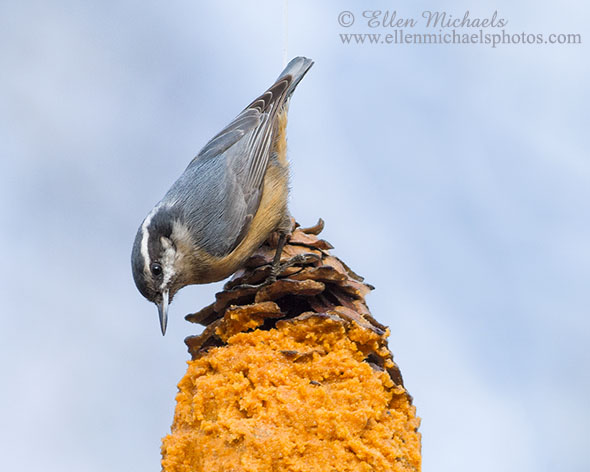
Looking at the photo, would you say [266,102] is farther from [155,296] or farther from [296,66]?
[155,296]

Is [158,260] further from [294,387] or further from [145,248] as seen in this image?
[294,387]

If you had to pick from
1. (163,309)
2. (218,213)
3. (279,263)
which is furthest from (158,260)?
(279,263)

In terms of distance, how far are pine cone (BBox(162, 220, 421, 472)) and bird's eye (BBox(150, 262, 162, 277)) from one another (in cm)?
27

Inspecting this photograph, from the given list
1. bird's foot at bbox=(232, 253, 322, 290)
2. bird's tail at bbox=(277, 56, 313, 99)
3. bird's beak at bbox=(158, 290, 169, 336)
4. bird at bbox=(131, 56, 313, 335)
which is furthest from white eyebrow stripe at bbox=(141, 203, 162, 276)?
bird's tail at bbox=(277, 56, 313, 99)

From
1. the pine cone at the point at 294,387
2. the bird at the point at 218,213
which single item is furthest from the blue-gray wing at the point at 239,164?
the pine cone at the point at 294,387

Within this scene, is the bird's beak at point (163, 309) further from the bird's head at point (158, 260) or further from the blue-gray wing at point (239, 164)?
the blue-gray wing at point (239, 164)

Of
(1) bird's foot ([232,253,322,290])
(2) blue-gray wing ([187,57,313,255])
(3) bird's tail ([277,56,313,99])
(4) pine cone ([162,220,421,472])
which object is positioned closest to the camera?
(4) pine cone ([162,220,421,472])

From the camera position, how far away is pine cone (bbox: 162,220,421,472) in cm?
195

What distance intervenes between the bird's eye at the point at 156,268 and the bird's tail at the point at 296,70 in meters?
1.01

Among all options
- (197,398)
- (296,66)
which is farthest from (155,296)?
(296,66)

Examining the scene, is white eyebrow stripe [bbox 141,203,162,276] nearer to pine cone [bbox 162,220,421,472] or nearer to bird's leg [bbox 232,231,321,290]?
pine cone [bbox 162,220,421,472]

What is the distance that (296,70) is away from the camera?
3.16 meters

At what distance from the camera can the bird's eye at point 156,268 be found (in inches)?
101

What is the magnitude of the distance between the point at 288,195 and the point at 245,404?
117cm
